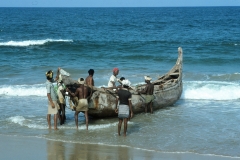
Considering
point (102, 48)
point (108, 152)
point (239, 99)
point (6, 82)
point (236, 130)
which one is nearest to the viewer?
point (108, 152)

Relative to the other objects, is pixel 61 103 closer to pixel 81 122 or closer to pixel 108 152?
pixel 81 122

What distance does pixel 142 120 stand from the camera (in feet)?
38.3

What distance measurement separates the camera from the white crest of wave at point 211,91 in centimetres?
1495

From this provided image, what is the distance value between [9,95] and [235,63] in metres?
12.3

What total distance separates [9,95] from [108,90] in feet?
18.1

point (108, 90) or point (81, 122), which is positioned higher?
point (108, 90)

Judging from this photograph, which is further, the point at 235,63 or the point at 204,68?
the point at 235,63

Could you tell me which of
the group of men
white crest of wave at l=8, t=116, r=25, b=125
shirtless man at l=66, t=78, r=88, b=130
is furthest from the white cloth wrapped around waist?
white crest of wave at l=8, t=116, r=25, b=125

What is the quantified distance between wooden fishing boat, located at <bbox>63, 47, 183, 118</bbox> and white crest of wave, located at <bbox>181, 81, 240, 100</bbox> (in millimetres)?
1460

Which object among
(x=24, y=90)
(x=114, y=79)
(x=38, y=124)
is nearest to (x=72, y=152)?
(x=38, y=124)

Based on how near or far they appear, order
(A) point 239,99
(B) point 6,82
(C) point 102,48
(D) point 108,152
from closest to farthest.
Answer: (D) point 108,152 < (A) point 239,99 < (B) point 6,82 < (C) point 102,48

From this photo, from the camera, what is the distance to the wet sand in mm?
8406

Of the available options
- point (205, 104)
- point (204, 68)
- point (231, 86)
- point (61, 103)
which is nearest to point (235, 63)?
point (204, 68)

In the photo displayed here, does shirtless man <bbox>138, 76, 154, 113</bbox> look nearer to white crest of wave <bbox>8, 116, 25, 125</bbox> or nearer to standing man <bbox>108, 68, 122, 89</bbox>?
standing man <bbox>108, 68, 122, 89</bbox>
